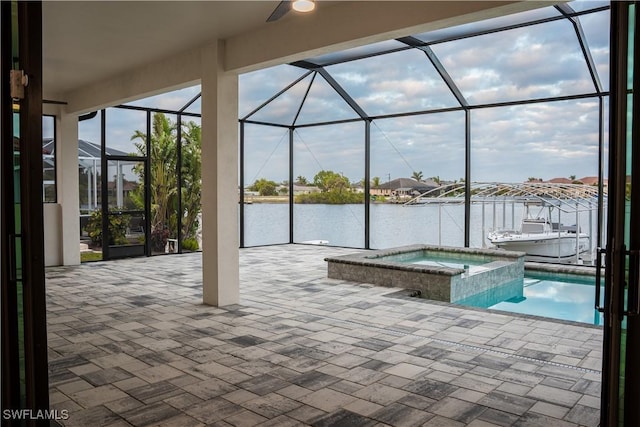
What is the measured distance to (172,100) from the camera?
9.91m

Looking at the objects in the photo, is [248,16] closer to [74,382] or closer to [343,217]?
[74,382]

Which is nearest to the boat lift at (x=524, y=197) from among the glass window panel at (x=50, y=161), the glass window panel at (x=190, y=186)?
the glass window panel at (x=190, y=186)

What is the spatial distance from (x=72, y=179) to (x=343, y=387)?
7492 mm

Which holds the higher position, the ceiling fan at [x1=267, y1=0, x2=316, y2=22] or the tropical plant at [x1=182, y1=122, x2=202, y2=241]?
the ceiling fan at [x1=267, y1=0, x2=316, y2=22]

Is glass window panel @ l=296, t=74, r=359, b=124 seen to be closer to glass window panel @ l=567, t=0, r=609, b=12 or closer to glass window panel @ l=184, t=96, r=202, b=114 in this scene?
glass window panel @ l=184, t=96, r=202, b=114

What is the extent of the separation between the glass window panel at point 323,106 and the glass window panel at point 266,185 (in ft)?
3.11

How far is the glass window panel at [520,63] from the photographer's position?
6.83m

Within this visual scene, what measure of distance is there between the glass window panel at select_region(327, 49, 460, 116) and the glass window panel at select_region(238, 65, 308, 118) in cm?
84

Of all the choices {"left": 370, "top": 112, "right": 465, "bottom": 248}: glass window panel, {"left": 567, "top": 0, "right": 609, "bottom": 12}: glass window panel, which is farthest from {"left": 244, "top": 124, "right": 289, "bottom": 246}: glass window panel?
{"left": 567, "top": 0, "right": 609, "bottom": 12}: glass window panel

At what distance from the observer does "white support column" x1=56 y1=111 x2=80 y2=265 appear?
877 cm

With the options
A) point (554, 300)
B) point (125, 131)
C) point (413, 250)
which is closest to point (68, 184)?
point (125, 131)

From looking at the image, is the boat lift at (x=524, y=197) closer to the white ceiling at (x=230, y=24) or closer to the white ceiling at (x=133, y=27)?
the white ceiling at (x=230, y=24)

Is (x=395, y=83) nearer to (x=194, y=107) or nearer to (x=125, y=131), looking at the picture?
(x=194, y=107)

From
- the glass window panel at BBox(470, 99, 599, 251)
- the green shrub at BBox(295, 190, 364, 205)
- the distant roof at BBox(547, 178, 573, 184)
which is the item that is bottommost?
the green shrub at BBox(295, 190, 364, 205)
